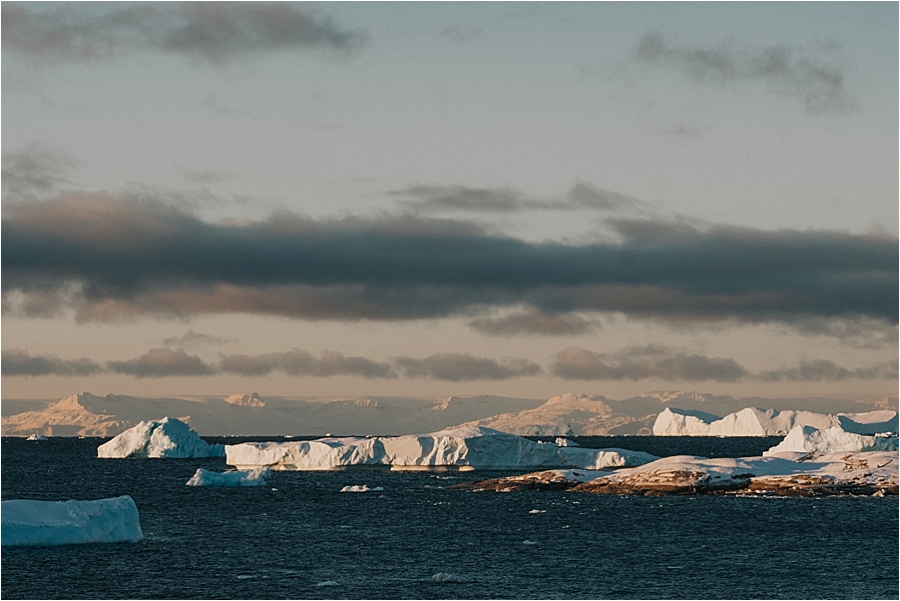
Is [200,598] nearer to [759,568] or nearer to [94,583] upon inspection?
[94,583]

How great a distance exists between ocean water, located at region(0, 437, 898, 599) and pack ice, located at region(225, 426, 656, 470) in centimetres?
3597

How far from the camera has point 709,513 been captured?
84375 mm

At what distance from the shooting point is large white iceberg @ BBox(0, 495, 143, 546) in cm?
5938

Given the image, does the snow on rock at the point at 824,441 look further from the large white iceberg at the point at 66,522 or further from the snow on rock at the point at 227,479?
the large white iceberg at the point at 66,522

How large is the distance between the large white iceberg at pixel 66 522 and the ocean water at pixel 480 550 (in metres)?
0.69

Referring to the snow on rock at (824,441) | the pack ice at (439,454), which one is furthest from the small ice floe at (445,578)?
the snow on rock at (824,441)

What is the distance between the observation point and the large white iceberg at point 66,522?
195 feet

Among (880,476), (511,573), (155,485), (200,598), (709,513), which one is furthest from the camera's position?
(155,485)

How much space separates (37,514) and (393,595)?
22.8 m

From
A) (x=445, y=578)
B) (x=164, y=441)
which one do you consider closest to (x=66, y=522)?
(x=445, y=578)

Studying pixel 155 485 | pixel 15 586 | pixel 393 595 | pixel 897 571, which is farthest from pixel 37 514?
pixel 155 485

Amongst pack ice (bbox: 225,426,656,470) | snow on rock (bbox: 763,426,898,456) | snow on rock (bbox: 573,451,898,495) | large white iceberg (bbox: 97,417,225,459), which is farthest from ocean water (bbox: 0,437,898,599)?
large white iceberg (bbox: 97,417,225,459)

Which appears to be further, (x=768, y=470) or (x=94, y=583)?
(x=768, y=470)

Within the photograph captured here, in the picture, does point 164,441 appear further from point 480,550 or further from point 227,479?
point 480,550
